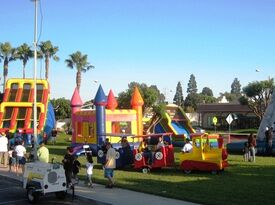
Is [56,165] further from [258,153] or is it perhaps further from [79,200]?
[258,153]

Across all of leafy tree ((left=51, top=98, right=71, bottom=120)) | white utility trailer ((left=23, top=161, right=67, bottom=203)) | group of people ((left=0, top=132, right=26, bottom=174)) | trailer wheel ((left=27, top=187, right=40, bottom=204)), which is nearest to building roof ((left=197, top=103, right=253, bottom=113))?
leafy tree ((left=51, top=98, right=71, bottom=120))

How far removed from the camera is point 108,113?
29906 mm

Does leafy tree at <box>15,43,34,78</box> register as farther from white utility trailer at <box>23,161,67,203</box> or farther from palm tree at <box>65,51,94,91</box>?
white utility trailer at <box>23,161,67,203</box>

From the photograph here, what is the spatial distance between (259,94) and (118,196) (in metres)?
60.8

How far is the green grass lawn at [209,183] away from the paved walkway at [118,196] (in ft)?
1.29

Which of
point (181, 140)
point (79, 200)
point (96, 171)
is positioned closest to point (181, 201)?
point (79, 200)

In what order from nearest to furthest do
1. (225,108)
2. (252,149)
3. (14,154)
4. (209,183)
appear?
(209,183) < (14,154) < (252,149) < (225,108)

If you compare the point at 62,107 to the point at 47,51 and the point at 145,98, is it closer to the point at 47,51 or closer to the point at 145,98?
the point at 47,51

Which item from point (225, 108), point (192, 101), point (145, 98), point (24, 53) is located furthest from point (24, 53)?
point (192, 101)

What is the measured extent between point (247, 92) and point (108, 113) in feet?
151

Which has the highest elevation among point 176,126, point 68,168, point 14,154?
point 176,126

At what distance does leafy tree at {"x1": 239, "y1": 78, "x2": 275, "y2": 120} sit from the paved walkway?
5812 cm

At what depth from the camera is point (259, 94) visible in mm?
71125

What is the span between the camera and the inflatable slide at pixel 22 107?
36906 mm
